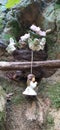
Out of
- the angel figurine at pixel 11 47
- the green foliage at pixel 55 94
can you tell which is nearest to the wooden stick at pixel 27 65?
the green foliage at pixel 55 94

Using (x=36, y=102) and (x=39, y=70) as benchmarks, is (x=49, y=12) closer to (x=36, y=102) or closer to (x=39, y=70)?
(x=39, y=70)

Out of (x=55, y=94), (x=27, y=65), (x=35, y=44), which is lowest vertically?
(x=55, y=94)

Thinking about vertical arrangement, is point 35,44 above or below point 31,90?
above

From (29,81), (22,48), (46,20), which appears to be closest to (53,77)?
(29,81)

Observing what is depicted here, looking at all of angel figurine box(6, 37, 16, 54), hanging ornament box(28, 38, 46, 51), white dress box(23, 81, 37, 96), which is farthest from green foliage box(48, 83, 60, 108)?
angel figurine box(6, 37, 16, 54)

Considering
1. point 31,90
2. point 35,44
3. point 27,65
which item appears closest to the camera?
point 31,90

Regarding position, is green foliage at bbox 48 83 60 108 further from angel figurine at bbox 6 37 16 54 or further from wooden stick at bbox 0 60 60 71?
angel figurine at bbox 6 37 16 54

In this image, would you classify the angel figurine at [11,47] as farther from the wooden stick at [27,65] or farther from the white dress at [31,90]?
the white dress at [31,90]

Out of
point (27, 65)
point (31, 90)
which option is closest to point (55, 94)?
point (31, 90)

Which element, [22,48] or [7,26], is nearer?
[22,48]

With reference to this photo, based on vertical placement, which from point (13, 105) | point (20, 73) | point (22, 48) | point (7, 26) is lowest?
point (13, 105)

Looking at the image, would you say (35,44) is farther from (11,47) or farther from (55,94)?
(55,94)
